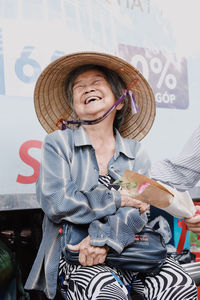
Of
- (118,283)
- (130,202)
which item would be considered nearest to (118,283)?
(118,283)

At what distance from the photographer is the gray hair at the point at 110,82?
1622mm

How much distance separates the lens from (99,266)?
4.01ft

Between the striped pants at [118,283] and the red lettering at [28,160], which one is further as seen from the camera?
the red lettering at [28,160]

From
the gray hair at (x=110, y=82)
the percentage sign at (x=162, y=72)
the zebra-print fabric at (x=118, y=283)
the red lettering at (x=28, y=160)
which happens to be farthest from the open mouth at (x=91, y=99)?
the percentage sign at (x=162, y=72)

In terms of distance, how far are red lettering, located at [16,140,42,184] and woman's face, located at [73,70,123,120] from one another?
45cm

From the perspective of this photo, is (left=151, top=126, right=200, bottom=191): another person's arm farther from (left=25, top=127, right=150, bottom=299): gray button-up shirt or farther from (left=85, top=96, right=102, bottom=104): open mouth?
(left=85, top=96, right=102, bottom=104): open mouth

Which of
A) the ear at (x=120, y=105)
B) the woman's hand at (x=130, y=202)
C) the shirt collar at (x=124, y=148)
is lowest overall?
the woman's hand at (x=130, y=202)

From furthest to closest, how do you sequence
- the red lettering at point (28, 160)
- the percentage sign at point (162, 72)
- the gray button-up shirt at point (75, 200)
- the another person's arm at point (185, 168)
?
the percentage sign at point (162, 72), the red lettering at point (28, 160), the another person's arm at point (185, 168), the gray button-up shirt at point (75, 200)

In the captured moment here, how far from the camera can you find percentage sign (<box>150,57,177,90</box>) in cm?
239

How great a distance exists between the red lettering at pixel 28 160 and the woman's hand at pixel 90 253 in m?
0.73

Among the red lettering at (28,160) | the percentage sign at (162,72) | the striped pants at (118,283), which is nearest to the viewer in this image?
the striped pants at (118,283)

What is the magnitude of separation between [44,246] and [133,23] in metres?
1.67

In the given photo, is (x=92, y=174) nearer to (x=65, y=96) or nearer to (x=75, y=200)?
(x=75, y=200)

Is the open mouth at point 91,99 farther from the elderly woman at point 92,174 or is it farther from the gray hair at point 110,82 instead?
the gray hair at point 110,82
